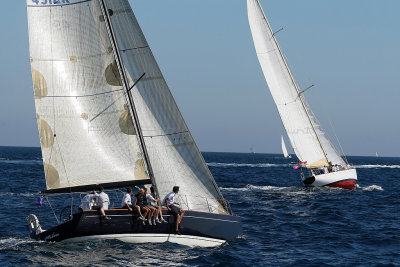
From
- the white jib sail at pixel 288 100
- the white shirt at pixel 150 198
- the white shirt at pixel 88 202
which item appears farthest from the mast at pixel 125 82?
the white jib sail at pixel 288 100

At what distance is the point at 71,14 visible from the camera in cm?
2122

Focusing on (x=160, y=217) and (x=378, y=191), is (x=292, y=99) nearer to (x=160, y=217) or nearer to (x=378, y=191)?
(x=378, y=191)

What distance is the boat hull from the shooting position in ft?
145

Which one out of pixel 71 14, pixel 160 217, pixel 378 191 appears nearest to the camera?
pixel 160 217

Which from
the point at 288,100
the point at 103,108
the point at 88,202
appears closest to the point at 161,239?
the point at 88,202

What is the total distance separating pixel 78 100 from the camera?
69.3 feet

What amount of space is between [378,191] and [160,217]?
30440mm

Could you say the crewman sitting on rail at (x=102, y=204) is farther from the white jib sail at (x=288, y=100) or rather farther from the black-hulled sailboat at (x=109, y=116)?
the white jib sail at (x=288, y=100)

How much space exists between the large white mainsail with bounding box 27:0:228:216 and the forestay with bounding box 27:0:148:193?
0.03 metres

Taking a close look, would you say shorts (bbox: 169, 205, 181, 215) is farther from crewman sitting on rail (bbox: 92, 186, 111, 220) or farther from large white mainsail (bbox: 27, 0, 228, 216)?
crewman sitting on rail (bbox: 92, 186, 111, 220)

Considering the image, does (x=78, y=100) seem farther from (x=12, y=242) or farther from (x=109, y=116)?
(x=12, y=242)

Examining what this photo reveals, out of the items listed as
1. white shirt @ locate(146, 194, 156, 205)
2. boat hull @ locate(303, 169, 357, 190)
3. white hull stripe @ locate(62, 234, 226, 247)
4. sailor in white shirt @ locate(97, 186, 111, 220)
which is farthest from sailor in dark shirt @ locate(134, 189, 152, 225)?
boat hull @ locate(303, 169, 357, 190)

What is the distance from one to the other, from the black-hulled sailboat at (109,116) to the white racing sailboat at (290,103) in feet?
84.4

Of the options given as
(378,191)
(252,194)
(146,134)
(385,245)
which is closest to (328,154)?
(378,191)
